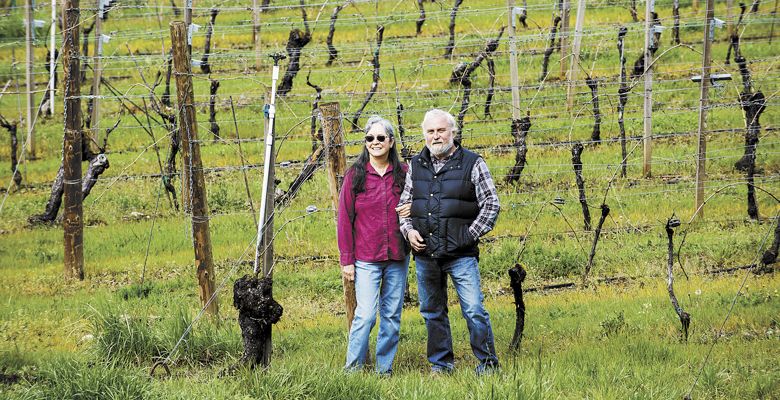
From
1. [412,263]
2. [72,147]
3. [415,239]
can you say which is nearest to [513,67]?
[412,263]

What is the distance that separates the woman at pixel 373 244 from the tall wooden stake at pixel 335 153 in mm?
456

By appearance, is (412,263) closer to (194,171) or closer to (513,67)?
(194,171)

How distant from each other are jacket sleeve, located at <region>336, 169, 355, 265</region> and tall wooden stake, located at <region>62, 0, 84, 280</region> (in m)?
4.94

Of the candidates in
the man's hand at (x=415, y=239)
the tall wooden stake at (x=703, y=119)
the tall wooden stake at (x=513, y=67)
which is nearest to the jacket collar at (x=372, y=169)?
the man's hand at (x=415, y=239)

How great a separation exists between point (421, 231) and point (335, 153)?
1076mm

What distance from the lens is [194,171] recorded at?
8.91 metres

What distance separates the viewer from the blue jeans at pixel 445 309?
22.9 ft

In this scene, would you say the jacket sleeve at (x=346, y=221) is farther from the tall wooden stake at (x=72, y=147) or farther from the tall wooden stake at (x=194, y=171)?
the tall wooden stake at (x=72, y=147)

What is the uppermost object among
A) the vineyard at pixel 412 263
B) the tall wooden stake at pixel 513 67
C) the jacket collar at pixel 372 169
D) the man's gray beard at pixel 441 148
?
the tall wooden stake at pixel 513 67

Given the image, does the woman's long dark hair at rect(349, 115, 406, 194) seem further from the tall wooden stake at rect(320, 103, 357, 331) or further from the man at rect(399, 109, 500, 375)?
the tall wooden stake at rect(320, 103, 357, 331)

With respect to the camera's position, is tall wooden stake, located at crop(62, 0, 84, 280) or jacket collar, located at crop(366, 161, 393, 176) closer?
jacket collar, located at crop(366, 161, 393, 176)

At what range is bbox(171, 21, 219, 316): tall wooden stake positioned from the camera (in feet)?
28.9

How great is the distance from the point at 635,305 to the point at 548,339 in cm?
115

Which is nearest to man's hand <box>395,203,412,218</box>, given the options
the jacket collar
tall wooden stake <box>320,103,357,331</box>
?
the jacket collar
